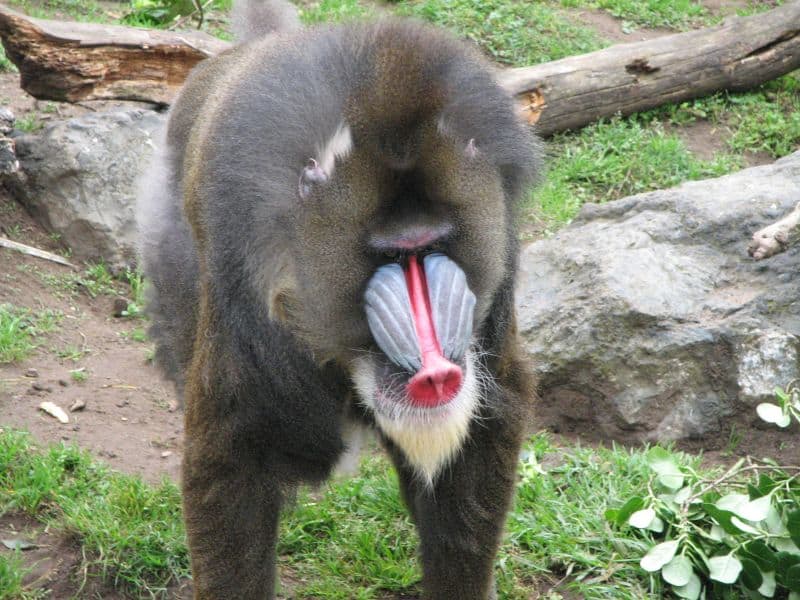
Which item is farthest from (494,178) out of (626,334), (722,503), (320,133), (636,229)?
(636,229)

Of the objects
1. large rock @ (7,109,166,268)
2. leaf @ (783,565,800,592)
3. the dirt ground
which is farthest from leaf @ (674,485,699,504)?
large rock @ (7,109,166,268)

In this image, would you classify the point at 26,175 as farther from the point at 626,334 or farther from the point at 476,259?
the point at 476,259

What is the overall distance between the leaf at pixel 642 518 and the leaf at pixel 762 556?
0.36 meters

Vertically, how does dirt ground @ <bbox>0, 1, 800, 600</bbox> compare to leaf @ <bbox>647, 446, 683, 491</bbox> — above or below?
below

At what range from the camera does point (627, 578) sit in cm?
392

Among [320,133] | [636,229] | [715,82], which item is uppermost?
[320,133]

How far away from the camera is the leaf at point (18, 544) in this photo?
4.08m

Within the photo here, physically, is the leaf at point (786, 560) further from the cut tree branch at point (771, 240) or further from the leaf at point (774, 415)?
the cut tree branch at point (771, 240)

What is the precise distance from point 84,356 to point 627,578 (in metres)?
2.99

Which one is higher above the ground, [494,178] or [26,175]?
[494,178]

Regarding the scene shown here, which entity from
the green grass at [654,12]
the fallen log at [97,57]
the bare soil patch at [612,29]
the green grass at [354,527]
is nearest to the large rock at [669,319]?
the green grass at [354,527]

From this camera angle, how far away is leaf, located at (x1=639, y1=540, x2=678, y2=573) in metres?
3.78

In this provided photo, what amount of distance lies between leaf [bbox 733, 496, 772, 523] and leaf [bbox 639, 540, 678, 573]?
0.26 meters

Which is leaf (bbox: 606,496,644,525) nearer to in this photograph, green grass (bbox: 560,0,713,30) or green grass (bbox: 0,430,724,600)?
green grass (bbox: 0,430,724,600)
